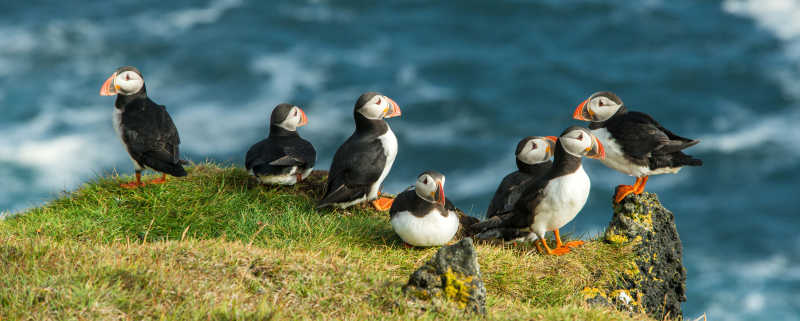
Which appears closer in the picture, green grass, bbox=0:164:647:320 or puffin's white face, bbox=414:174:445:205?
green grass, bbox=0:164:647:320

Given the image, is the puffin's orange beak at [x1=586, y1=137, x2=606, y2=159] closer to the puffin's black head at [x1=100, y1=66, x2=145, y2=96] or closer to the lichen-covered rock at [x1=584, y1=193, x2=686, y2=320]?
the lichen-covered rock at [x1=584, y1=193, x2=686, y2=320]

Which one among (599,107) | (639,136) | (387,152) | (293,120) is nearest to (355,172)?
(387,152)

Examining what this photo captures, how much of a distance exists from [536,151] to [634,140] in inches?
39.4

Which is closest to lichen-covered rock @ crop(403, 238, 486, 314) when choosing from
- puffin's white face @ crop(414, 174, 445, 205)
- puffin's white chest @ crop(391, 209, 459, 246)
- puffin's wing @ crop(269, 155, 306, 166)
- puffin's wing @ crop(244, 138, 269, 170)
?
puffin's white face @ crop(414, 174, 445, 205)

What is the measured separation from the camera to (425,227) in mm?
7016

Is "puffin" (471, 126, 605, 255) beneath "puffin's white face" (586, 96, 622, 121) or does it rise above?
beneath

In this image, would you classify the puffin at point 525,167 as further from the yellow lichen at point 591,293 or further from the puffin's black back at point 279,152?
the puffin's black back at point 279,152

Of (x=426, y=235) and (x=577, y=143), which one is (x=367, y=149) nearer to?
(x=426, y=235)

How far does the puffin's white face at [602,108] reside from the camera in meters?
8.02

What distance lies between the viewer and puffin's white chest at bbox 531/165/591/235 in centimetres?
705

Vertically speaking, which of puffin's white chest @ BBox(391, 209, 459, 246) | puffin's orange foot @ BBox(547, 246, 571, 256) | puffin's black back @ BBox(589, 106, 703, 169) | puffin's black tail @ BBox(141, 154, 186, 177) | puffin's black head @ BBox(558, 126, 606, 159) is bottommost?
puffin's white chest @ BBox(391, 209, 459, 246)

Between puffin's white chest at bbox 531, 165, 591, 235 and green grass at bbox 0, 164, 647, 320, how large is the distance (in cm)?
55

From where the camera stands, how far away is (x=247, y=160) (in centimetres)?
900

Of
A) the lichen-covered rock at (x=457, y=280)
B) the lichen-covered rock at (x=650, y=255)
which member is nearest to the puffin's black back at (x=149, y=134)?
the lichen-covered rock at (x=457, y=280)
